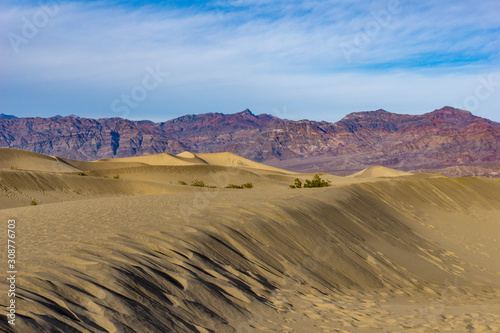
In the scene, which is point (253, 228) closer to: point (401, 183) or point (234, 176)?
point (401, 183)

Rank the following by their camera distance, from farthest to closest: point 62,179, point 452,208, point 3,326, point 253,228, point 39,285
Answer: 1. point 452,208
2. point 62,179
3. point 253,228
4. point 39,285
5. point 3,326

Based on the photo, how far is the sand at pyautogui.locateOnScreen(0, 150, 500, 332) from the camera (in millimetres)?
5613

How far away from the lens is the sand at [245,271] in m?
5.61

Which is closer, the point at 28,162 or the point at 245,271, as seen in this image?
the point at 245,271

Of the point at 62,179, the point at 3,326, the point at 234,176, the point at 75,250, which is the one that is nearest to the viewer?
the point at 3,326

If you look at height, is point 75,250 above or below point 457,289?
above

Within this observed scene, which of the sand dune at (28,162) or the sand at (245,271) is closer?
the sand at (245,271)

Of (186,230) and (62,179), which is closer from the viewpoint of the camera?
(186,230)

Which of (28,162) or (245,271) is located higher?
(28,162)

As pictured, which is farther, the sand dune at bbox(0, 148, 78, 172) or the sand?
the sand dune at bbox(0, 148, 78, 172)

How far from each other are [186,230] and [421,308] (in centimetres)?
518

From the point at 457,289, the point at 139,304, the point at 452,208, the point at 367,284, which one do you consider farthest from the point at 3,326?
the point at 452,208

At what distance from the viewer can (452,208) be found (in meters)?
29.7

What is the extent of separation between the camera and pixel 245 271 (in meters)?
8.64
